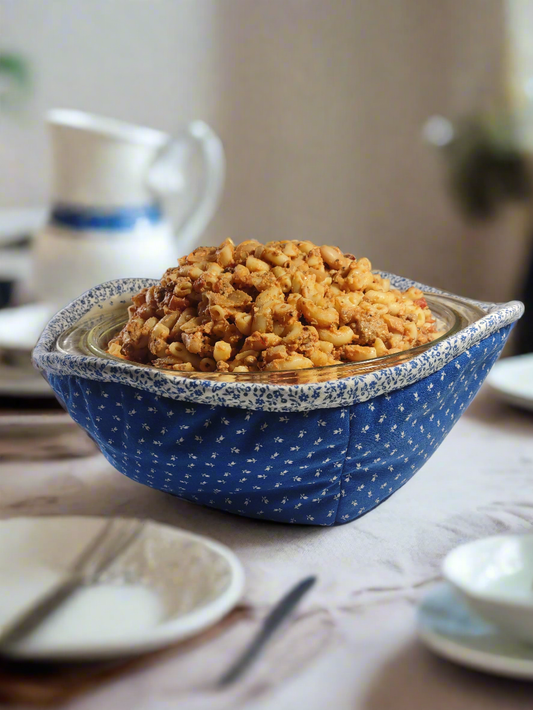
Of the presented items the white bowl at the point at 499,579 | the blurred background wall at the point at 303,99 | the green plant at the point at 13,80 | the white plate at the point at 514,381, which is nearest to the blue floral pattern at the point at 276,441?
the white bowl at the point at 499,579

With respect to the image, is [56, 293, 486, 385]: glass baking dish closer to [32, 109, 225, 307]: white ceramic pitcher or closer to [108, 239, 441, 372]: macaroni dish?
[108, 239, 441, 372]: macaroni dish

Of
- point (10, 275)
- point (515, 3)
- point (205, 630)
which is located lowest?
point (10, 275)

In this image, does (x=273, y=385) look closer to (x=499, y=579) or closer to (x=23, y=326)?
(x=499, y=579)

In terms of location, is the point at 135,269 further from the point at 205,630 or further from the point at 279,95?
the point at 279,95

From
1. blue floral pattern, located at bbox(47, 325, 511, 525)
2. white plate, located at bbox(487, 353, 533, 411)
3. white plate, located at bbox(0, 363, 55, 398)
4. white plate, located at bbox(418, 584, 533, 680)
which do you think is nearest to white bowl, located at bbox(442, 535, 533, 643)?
white plate, located at bbox(418, 584, 533, 680)

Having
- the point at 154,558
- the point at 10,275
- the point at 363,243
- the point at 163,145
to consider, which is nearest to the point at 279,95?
the point at 363,243
